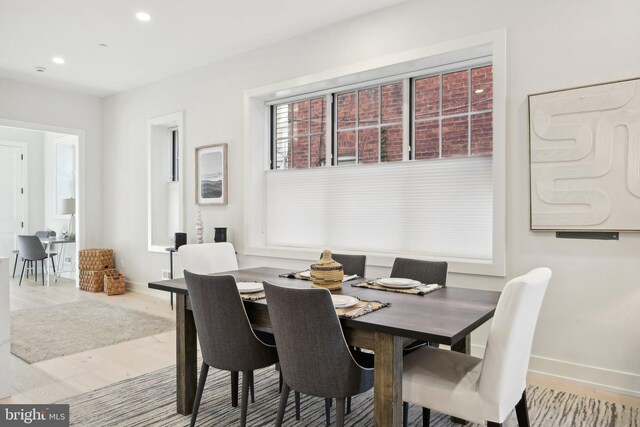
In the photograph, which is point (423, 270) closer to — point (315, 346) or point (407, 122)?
point (315, 346)

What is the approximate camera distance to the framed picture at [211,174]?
15.8ft

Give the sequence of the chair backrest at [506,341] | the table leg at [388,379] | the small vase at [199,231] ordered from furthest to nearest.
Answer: the small vase at [199,231], the table leg at [388,379], the chair backrest at [506,341]

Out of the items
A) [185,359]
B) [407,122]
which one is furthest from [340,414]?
[407,122]

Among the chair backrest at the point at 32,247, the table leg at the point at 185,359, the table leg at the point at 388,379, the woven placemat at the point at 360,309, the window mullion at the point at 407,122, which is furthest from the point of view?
the chair backrest at the point at 32,247

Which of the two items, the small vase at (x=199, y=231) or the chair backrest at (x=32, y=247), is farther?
the chair backrest at (x=32, y=247)

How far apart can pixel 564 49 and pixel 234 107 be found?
3184 millimetres

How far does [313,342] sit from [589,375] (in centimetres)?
210

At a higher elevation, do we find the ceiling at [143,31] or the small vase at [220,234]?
the ceiling at [143,31]

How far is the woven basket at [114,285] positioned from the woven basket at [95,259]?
0.99 feet

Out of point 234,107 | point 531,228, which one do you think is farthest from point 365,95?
point 531,228

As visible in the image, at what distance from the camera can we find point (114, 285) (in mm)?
5797

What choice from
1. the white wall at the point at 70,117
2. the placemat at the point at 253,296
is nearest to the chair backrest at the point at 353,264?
the placemat at the point at 253,296

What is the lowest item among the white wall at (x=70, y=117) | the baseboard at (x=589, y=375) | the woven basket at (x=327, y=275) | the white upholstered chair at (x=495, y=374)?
the baseboard at (x=589, y=375)

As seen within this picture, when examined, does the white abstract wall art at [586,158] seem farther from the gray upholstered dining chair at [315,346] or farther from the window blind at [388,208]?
the gray upholstered dining chair at [315,346]
